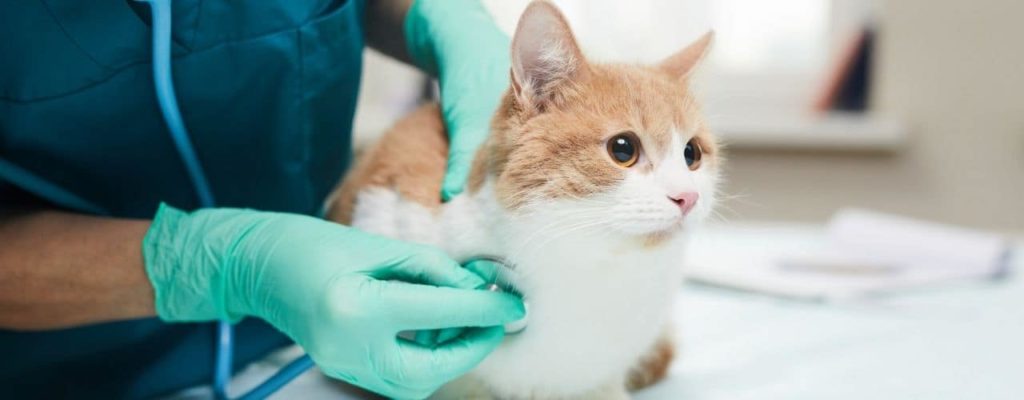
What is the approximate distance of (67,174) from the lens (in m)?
→ 0.84

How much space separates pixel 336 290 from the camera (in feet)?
2.15

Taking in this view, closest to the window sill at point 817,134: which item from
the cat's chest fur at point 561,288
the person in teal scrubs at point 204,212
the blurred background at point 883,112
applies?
the blurred background at point 883,112

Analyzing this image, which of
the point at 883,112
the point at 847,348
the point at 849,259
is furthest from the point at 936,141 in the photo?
the point at 847,348

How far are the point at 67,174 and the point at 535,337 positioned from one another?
501 millimetres

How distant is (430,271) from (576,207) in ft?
0.45

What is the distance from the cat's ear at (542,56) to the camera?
26.0 inches

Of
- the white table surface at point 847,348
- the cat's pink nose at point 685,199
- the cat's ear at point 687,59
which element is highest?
the cat's ear at point 687,59

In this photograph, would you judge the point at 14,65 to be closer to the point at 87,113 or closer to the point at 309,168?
the point at 87,113

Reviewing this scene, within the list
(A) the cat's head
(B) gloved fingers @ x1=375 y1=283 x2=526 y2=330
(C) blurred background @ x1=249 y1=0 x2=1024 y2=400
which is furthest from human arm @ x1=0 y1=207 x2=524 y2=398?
(C) blurred background @ x1=249 y1=0 x2=1024 y2=400

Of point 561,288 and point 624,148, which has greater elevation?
point 624,148

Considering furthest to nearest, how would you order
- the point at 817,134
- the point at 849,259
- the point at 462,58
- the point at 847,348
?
the point at 817,134 → the point at 849,259 → the point at 847,348 → the point at 462,58

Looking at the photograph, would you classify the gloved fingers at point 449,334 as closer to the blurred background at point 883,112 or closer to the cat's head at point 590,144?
the cat's head at point 590,144

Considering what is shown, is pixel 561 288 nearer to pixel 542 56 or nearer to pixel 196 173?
pixel 542 56

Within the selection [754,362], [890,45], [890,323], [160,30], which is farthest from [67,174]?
[890,45]
